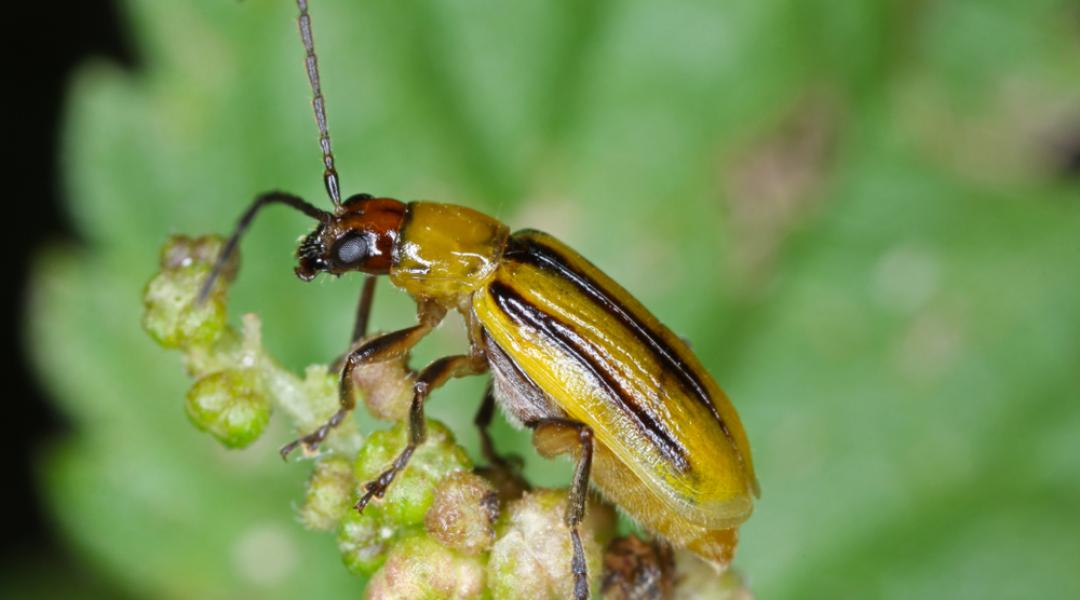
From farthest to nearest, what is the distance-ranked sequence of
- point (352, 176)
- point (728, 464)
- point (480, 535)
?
1. point (352, 176)
2. point (728, 464)
3. point (480, 535)

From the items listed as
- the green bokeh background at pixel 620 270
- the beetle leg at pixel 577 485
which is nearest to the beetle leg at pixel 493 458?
the beetle leg at pixel 577 485

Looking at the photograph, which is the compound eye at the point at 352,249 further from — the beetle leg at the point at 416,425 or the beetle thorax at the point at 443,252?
the beetle leg at the point at 416,425

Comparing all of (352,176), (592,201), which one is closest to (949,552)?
(592,201)

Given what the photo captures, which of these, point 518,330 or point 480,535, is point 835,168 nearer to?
point 518,330

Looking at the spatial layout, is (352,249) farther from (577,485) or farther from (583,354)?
(577,485)

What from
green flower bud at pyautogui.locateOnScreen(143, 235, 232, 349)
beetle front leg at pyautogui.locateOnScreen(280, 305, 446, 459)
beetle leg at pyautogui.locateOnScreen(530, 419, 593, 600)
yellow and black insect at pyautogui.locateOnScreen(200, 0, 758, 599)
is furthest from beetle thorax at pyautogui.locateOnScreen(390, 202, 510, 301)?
green flower bud at pyautogui.locateOnScreen(143, 235, 232, 349)

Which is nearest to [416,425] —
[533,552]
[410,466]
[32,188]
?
[410,466]
